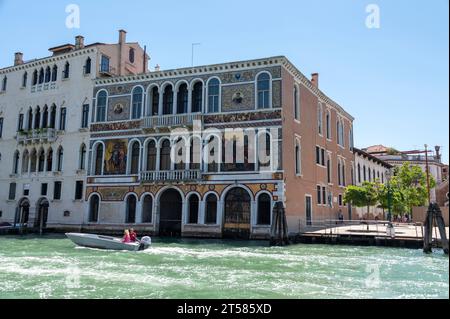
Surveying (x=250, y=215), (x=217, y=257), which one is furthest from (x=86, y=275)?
(x=250, y=215)

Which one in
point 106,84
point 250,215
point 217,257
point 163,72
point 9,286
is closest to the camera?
point 9,286

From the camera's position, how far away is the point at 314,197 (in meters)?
26.6

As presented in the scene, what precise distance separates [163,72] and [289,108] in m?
8.01

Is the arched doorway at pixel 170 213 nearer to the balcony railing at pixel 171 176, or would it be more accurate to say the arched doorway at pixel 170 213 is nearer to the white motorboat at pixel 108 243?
the balcony railing at pixel 171 176

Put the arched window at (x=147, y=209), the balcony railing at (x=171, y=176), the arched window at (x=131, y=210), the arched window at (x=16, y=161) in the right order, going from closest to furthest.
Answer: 1. the balcony railing at (x=171, y=176)
2. the arched window at (x=147, y=209)
3. the arched window at (x=131, y=210)
4. the arched window at (x=16, y=161)

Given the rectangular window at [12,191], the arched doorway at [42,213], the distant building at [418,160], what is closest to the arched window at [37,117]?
the rectangular window at [12,191]

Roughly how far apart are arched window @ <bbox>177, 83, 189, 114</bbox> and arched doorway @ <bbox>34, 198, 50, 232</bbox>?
11.6 metres

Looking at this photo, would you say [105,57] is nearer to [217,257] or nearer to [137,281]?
[217,257]

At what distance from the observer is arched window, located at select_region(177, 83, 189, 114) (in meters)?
25.3

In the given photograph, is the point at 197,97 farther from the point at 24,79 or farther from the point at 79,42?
the point at 24,79

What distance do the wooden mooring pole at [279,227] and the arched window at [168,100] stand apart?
31.0 ft

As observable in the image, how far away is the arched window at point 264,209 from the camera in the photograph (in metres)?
22.2

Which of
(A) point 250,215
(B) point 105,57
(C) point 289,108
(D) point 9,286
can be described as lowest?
(D) point 9,286

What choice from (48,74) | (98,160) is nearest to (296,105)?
(98,160)
